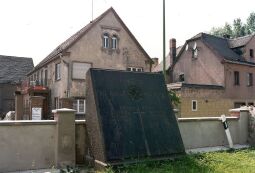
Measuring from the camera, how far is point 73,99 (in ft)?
82.7

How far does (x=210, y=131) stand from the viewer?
13.5 meters

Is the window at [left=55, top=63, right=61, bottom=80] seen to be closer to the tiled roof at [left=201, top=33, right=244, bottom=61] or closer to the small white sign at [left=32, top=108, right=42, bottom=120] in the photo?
the small white sign at [left=32, top=108, right=42, bottom=120]

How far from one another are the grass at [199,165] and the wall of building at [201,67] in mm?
21501

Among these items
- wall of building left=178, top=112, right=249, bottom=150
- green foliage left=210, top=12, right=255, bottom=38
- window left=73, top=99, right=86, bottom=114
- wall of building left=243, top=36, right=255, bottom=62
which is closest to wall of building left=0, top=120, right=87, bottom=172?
wall of building left=178, top=112, right=249, bottom=150

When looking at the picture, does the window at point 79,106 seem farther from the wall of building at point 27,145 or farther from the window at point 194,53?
the wall of building at point 27,145

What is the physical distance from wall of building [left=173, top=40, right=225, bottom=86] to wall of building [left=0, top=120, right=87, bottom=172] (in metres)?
24.6

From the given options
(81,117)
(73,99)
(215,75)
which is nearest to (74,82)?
(73,99)

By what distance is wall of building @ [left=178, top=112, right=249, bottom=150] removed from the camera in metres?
12.6

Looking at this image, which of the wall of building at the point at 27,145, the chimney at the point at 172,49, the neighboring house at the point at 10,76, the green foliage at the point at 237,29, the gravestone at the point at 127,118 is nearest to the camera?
the wall of building at the point at 27,145

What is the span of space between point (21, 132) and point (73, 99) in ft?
53.8

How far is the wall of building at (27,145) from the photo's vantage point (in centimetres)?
866

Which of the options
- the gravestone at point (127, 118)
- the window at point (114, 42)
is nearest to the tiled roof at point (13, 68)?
the window at point (114, 42)

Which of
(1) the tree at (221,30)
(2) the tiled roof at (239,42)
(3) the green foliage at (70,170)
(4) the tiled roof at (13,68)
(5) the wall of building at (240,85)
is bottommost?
(3) the green foliage at (70,170)

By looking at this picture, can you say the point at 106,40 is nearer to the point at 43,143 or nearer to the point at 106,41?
the point at 106,41
